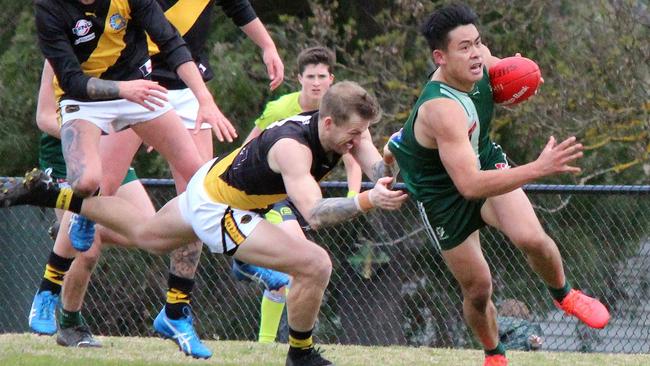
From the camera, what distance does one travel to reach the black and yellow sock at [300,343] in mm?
6301

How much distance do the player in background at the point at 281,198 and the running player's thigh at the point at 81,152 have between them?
234 millimetres

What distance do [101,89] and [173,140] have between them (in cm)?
49

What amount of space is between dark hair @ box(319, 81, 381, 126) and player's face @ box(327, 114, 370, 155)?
2 cm

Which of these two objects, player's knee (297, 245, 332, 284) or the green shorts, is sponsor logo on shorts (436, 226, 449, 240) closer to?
the green shorts

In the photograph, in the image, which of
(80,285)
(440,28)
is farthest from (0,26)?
(440,28)

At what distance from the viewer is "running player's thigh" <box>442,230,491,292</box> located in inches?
251

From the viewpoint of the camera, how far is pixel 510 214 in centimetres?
634

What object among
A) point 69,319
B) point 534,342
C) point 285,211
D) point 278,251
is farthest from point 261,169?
point 534,342

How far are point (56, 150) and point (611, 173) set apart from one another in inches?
246

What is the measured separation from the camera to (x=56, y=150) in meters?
7.75

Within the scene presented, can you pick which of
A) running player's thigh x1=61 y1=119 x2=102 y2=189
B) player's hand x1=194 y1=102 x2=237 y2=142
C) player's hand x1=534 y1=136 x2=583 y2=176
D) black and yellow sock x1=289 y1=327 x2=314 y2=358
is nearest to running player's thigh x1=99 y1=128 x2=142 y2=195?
running player's thigh x1=61 y1=119 x2=102 y2=189

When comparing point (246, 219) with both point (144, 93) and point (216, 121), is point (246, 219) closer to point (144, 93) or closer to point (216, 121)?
point (216, 121)

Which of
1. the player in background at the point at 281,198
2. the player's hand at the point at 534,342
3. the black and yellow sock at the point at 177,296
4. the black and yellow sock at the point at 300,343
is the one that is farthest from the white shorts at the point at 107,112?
the player's hand at the point at 534,342

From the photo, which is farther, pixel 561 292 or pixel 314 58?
pixel 314 58
